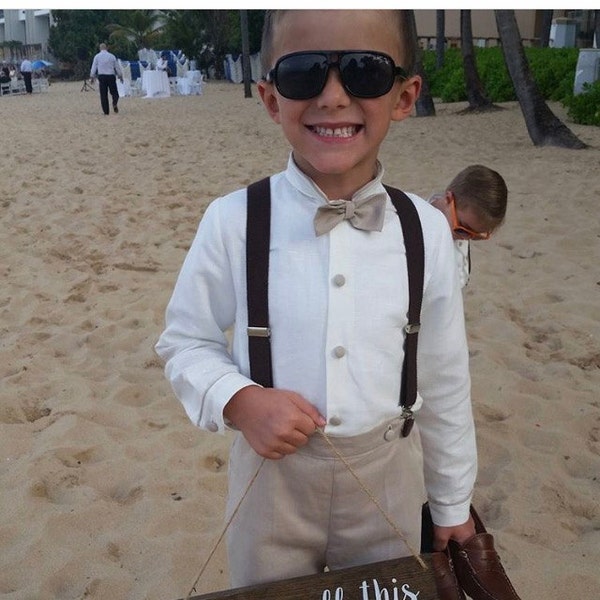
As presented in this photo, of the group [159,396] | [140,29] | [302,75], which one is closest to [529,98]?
[159,396]

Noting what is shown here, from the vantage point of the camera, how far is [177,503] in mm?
2467

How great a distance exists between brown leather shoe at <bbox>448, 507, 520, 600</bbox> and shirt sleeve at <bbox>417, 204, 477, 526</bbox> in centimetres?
7

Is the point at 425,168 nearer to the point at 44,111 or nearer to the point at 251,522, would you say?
the point at 251,522

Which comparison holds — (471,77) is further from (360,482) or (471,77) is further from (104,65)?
(360,482)

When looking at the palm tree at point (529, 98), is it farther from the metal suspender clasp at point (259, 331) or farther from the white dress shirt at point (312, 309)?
the metal suspender clasp at point (259, 331)

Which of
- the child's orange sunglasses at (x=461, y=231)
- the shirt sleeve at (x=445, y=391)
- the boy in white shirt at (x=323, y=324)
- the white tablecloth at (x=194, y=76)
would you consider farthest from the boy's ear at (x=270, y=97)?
the white tablecloth at (x=194, y=76)

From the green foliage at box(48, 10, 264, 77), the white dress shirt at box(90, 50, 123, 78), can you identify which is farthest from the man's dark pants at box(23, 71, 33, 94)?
the white dress shirt at box(90, 50, 123, 78)

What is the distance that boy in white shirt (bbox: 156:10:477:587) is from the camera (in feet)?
3.78

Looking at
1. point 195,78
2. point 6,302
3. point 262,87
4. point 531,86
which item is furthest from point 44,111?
point 262,87

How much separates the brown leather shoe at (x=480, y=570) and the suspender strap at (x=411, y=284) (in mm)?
289

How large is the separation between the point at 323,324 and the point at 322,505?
0.34 m

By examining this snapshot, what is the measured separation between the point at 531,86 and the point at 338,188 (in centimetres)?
859

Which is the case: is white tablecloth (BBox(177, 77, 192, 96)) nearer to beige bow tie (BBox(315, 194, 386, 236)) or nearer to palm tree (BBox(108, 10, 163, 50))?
palm tree (BBox(108, 10, 163, 50))

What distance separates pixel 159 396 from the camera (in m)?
3.21
